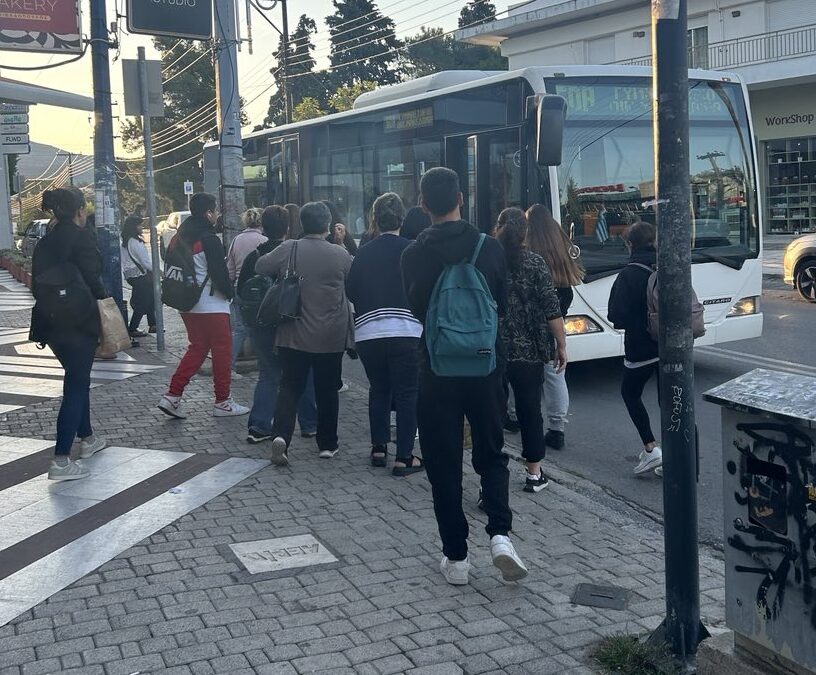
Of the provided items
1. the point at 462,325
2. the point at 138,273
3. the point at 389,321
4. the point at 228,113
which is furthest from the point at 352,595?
the point at 138,273

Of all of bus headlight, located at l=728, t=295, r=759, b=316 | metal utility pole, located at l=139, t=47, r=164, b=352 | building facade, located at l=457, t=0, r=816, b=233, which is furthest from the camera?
building facade, located at l=457, t=0, r=816, b=233

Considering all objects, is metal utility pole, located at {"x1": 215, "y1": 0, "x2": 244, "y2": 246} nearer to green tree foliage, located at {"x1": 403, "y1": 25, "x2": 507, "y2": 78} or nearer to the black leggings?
the black leggings

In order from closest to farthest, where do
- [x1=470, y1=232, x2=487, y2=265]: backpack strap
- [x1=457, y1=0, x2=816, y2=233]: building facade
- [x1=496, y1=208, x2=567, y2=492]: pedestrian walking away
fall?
[x1=470, y1=232, x2=487, y2=265]: backpack strap, [x1=496, y1=208, x2=567, y2=492]: pedestrian walking away, [x1=457, y1=0, x2=816, y2=233]: building facade

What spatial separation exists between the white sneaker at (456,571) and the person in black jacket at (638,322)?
8.09 ft

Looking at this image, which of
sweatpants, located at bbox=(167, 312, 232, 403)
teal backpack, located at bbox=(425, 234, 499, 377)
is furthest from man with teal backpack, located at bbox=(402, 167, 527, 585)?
sweatpants, located at bbox=(167, 312, 232, 403)

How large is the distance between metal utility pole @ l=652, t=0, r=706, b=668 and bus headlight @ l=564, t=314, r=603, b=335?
5669 millimetres

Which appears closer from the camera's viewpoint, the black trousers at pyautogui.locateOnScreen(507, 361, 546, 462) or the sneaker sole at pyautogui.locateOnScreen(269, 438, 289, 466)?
the black trousers at pyautogui.locateOnScreen(507, 361, 546, 462)

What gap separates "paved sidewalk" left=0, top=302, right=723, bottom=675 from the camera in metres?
3.98

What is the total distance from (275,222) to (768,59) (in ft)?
88.4

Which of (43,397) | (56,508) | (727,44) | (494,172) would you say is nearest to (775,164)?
(727,44)

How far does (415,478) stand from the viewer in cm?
663

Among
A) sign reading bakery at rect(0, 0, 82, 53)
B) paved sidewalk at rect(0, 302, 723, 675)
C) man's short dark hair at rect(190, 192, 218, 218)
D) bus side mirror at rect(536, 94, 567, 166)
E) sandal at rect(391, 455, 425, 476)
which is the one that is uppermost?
sign reading bakery at rect(0, 0, 82, 53)

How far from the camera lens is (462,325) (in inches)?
179

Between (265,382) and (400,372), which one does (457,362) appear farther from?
(265,382)
